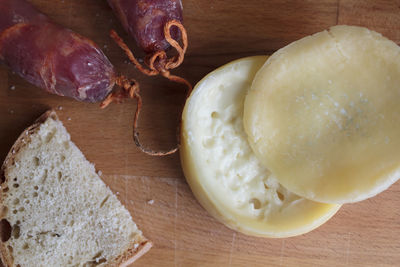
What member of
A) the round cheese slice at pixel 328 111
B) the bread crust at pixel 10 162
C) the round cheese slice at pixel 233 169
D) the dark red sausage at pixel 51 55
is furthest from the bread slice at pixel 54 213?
the round cheese slice at pixel 328 111

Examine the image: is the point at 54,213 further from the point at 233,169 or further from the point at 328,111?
the point at 328,111

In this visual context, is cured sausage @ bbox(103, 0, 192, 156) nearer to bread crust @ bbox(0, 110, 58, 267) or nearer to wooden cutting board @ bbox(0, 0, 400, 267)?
wooden cutting board @ bbox(0, 0, 400, 267)

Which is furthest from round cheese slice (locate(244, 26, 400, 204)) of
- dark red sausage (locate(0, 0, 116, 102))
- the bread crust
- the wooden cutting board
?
the bread crust

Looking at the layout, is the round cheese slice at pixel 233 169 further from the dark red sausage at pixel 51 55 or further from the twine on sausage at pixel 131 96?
the dark red sausage at pixel 51 55

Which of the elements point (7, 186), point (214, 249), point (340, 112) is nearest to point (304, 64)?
point (340, 112)

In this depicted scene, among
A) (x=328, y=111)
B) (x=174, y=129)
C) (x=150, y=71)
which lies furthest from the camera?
(x=174, y=129)

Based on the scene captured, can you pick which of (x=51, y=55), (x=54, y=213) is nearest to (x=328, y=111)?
(x=51, y=55)
